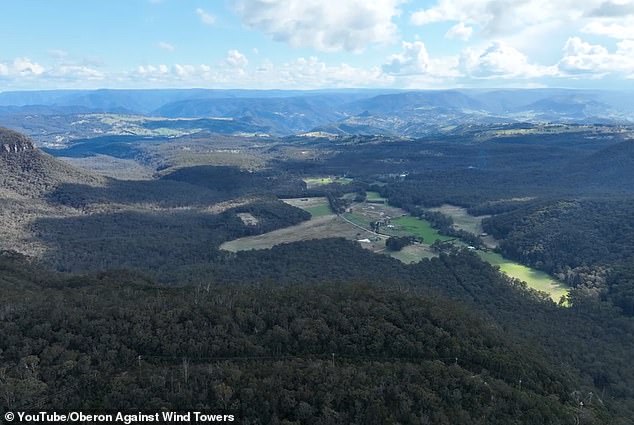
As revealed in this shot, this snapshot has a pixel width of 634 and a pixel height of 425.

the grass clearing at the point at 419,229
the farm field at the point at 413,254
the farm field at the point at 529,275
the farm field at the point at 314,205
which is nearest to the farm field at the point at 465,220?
the grass clearing at the point at 419,229

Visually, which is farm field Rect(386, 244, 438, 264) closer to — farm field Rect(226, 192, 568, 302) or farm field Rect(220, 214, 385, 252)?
farm field Rect(226, 192, 568, 302)

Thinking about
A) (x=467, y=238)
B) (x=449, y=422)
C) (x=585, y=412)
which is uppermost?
(x=449, y=422)

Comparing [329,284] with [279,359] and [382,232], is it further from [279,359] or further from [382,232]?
[382,232]

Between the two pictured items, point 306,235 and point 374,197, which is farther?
point 374,197

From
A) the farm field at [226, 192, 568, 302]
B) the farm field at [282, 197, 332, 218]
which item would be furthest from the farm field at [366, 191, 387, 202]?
the farm field at [282, 197, 332, 218]

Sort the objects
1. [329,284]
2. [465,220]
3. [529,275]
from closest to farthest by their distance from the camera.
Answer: [329,284], [529,275], [465,220]

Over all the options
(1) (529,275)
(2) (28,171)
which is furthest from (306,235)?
(2) (28,171)

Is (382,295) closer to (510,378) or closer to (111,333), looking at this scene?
(510,378)

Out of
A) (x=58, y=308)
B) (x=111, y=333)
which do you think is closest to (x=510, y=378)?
(x=111, y=333)
